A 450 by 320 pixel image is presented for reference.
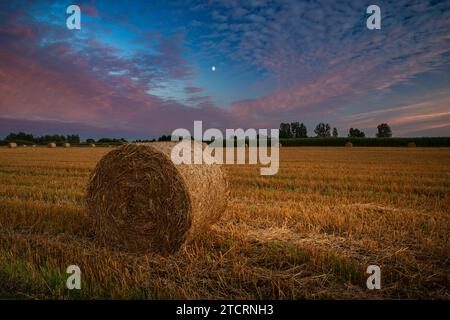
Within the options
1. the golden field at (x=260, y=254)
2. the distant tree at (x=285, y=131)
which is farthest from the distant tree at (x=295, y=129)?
the golden field at (x=260, y=254)

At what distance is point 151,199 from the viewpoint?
5605 mm

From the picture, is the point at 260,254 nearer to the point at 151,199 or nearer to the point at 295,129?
the point at 151,199

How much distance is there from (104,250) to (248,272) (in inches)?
91.4

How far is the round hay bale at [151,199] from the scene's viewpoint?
17.5 feet

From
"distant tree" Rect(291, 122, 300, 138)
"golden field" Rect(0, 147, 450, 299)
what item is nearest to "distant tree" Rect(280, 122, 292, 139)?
"distant tree" Rect(291, 122, 300, 138)

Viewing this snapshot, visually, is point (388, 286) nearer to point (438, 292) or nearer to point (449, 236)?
point (438, 292)

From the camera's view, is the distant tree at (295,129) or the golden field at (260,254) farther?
the distant tree at (295,129)

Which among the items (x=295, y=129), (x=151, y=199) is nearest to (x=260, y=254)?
(x=151, y=199)

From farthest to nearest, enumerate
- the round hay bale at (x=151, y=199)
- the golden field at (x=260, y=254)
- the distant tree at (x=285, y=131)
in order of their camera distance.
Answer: the distant tree at (x=285, y=131) → the round hay bale at (x=151, y=199) → the golden field at (x=260, y=254)

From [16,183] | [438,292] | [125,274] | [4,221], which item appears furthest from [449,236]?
[16,183]

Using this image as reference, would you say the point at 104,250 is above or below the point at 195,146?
below

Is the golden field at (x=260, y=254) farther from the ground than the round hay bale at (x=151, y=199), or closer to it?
closer to it

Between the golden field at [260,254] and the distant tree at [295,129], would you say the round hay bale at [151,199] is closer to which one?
the golden field at [260,254]
